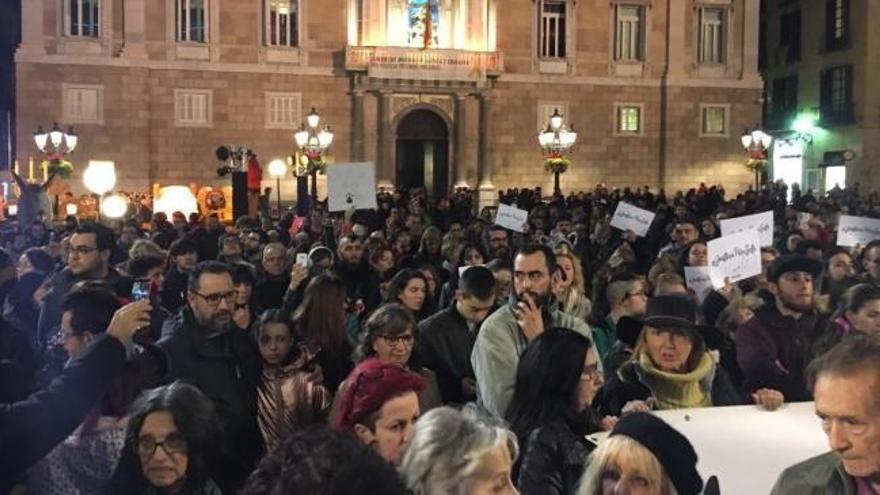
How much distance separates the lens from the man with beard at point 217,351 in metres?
4.92

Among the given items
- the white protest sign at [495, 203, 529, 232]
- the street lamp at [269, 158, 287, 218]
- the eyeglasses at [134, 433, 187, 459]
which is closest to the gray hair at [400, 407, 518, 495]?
the eyeglasses at [134, 433, 187, 459]

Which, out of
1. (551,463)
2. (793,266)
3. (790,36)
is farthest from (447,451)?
(790,36)

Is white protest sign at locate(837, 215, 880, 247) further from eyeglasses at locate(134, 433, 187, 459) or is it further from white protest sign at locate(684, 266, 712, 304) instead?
eyeglasses at locate(134, 433, 187, 459)

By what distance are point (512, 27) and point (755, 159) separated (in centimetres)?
1004

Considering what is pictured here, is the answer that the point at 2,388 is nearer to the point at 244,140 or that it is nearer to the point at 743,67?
the point at 244,140

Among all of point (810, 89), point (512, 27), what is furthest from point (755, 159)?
point (810, 89)

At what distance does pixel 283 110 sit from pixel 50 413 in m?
29.9

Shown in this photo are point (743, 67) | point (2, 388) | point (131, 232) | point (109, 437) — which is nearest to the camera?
point (109, 437)

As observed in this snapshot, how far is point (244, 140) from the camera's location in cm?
3231

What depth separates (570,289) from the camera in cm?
767

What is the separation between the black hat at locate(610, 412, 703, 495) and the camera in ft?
11.0

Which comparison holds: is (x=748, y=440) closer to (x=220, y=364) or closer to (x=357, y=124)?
(x=220, y=364)

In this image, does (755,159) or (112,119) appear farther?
(112,119)

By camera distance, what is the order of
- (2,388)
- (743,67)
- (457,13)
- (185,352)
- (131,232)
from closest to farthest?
(2,388)
(185,352)
(131,232)
(457,13)
(743,67)
